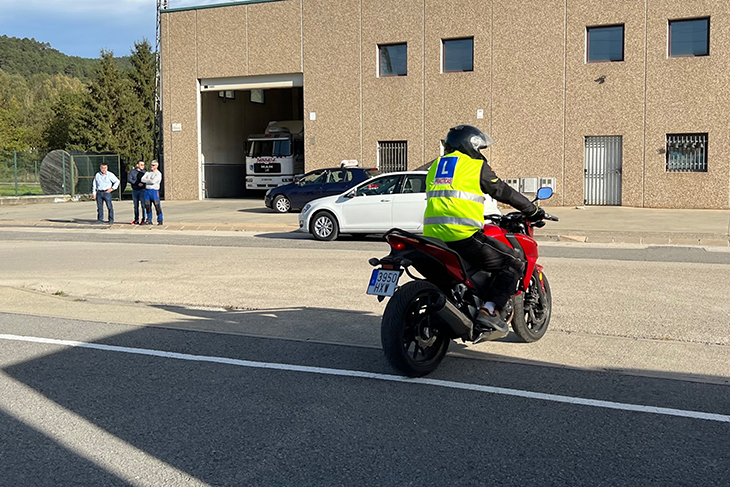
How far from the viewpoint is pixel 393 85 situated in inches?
1093

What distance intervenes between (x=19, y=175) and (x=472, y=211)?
3229 centimetres

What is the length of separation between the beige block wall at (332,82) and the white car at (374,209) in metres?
12.1

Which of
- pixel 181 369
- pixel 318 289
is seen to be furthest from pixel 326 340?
pixel 318 289

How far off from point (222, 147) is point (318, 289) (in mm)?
26124

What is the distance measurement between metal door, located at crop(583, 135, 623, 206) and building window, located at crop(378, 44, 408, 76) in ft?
23.1

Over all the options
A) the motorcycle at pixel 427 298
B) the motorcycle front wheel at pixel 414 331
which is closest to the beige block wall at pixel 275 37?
the motorcycle at pixel 427 298

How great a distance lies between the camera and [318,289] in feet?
32.0

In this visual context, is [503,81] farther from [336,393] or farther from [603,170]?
[336,393]

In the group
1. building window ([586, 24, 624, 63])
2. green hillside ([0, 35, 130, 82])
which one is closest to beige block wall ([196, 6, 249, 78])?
building window ([586, 24, 624, 63])

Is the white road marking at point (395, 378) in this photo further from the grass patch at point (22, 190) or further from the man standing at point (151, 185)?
the grass patch at point (22, 190)

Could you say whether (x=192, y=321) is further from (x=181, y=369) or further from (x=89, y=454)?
(x=89, y=454)

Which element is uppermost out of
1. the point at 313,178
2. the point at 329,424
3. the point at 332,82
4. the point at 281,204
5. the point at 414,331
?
the point at 332,82

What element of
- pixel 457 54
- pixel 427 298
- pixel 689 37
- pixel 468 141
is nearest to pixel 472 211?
pixel 468 141

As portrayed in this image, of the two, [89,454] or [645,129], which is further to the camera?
[645,129]
